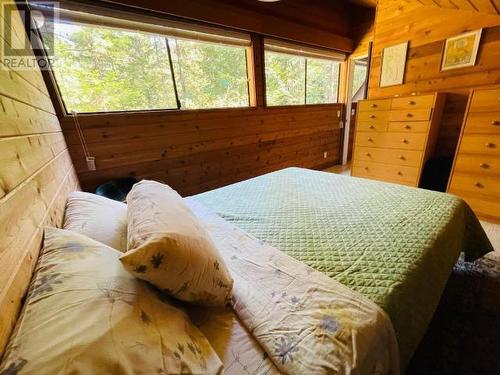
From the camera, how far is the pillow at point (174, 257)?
1.86 ft

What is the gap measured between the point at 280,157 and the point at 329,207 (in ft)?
7.55

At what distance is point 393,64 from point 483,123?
1266 millimetres

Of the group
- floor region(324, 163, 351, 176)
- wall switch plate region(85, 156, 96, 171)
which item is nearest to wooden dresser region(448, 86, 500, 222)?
floor region(324, 163, 351, 176)

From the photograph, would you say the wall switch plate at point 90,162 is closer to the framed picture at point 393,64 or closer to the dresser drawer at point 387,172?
the dresser drawer at point 387,172

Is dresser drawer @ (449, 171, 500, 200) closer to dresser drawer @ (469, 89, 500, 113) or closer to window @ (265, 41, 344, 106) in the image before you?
dresser drawer @ (469, 89, 500, 113)

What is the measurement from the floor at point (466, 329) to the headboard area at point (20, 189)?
4.90 ft

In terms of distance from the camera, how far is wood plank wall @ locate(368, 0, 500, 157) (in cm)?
215

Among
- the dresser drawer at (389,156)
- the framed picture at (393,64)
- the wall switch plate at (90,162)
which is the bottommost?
the dresser drawer at (389,156)

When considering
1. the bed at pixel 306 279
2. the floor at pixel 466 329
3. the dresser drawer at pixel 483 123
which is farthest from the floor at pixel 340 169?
the bed at pixel 306 279

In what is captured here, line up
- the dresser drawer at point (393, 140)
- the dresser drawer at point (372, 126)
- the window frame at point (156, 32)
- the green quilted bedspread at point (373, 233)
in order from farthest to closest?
the dresser drawer at point (372, 126)
the dresser drawer at point (393, 140)
the window frame at point (156, 32)
the green quilted bedspread at point (373, 233)

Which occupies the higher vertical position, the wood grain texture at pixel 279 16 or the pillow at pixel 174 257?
the wood grain texture at pixel 279 16

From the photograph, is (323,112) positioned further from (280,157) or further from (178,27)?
(178,27)

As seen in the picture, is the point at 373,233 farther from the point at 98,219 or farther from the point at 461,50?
the point at 461,50

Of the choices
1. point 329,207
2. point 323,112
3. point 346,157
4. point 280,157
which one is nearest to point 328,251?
point 329,207
